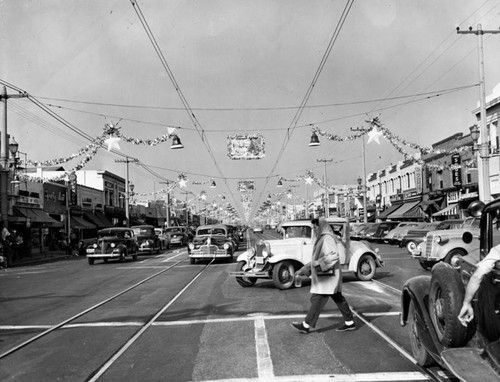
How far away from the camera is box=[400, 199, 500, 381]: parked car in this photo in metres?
3.84

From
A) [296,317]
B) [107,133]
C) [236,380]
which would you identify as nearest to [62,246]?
[107,133]

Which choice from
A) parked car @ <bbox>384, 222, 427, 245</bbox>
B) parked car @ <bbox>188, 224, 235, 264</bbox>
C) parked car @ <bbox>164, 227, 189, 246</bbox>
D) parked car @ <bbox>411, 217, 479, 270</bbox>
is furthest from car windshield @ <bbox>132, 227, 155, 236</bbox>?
parked car @ <bbox>411, 217, 479, 270</bbox>

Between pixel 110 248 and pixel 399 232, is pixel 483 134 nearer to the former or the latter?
pixel 399 232

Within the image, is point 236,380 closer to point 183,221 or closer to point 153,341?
point 153,341

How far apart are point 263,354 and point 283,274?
6048mm

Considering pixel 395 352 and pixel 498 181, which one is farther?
pixel 498 181

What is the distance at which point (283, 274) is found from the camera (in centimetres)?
1180

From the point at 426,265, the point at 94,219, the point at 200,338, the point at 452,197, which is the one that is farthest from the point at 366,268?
the point at 94,219

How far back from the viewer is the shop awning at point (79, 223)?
44.6 meters

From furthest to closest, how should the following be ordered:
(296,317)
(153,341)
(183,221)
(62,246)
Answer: (183,221) → (62,246) → (296,317) → (153,341)

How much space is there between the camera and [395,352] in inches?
225

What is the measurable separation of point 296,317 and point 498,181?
93.7 feet

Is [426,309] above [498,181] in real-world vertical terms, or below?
below

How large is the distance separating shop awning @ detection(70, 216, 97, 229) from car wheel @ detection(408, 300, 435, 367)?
42.7m
